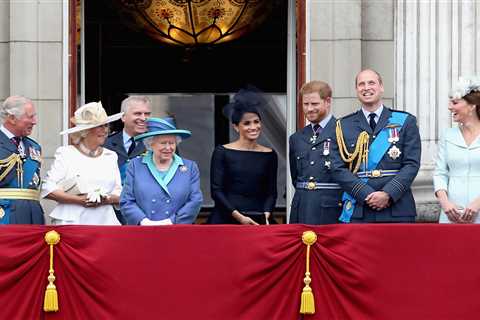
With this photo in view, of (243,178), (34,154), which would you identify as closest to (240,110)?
(243,178)

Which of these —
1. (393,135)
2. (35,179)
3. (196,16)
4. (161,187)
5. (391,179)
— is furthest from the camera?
(196,16)

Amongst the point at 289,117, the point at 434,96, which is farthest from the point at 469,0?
the point at 289,117

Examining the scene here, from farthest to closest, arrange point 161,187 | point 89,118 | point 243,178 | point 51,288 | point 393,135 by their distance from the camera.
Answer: point 243,178
point 89,118
point 393,135
point 161,187
point 51,288

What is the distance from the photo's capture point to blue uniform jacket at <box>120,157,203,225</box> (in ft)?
33.2

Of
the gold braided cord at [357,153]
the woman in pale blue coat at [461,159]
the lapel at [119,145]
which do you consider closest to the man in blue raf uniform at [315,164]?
the gold braided cord at [357,153]

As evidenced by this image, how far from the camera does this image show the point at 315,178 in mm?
10828

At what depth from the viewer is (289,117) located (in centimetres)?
1352

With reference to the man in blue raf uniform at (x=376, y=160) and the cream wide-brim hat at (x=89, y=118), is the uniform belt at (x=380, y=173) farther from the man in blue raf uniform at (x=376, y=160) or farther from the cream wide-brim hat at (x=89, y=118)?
the cream wide-brim hat at (x=89, y=118)

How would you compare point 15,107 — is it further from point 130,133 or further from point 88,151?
point 130,133

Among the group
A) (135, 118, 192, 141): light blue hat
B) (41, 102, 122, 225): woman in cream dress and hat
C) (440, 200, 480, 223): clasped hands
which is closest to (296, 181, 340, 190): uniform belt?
(440, 200, 480, 223): clasped hands

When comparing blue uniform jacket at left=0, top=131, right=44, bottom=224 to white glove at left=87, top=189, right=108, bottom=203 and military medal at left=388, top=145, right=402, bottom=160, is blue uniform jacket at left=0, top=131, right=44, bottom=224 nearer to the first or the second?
white glove at left=87, top=189, right=108, bottom=203

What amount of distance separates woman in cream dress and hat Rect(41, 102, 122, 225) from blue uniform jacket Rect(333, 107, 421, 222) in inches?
68.0

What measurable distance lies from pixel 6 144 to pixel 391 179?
9.43 feet

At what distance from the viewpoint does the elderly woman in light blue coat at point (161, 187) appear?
10133 millimetres
